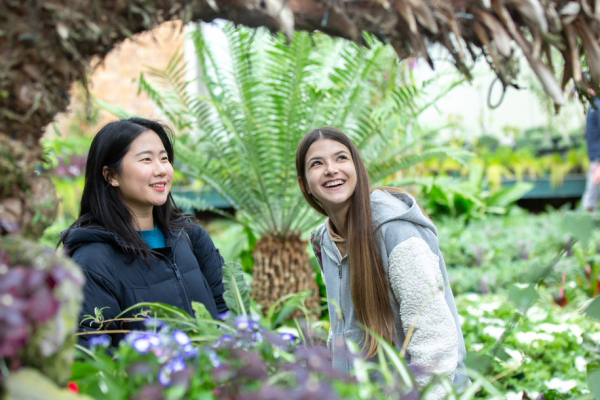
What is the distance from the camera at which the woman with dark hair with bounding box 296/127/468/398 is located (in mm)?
1641

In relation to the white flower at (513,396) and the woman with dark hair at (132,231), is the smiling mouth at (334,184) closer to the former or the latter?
the woman with dark hair at (132,231)

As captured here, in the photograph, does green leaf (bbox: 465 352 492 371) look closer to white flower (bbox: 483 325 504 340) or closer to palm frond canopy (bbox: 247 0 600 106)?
palm frond canopy (bbox: 247 0 600 106)

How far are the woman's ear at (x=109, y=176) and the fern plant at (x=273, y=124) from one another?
5.96 ft

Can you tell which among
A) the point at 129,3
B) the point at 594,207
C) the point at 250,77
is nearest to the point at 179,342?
the point at 129,3

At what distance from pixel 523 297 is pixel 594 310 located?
0.25 metres

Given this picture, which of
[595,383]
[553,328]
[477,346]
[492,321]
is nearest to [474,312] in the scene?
[492,321]

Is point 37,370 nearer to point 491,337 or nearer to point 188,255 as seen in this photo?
point 188,255

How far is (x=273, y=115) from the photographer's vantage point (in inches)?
157

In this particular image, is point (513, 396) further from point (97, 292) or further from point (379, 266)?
point (97, 292)

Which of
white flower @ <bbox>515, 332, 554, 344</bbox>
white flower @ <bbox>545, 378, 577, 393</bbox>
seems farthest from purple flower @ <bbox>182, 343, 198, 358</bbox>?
white flower @ <bbox>515, 332, 554, 344</bbox>

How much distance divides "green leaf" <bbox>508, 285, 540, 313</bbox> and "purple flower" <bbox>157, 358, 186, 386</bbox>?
81 centimetres

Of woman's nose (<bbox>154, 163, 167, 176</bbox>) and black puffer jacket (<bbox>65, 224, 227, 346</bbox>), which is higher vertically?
woman's nose (<bbox>154, 163, 167, 176</bbox>)

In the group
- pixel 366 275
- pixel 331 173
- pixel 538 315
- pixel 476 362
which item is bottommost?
pixel 538 315

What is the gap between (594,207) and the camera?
6.04m
